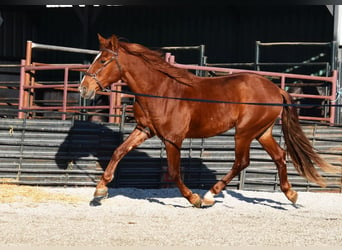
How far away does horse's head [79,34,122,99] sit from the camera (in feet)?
26.8

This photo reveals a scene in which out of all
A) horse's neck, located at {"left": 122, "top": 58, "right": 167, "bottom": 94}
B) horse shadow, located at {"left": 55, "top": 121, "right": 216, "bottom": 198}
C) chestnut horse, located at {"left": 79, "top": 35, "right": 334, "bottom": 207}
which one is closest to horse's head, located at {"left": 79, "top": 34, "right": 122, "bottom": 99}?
chestnut horse, located at {"left": 79, "top": 35, "right": 334, "bottom": 207}

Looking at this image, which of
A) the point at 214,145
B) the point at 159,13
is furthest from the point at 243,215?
the point at 159,13

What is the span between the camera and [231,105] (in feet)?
28.9

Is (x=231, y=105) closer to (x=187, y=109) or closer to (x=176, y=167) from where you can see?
(x=187, y=109)

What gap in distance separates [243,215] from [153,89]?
6.18 ft

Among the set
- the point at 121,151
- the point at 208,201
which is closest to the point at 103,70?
the point at 121,151

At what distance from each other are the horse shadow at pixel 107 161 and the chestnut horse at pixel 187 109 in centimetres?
151

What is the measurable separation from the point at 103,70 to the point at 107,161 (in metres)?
2.46

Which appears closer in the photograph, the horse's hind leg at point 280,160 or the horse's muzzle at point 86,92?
the horse's muzzle at point 86,92

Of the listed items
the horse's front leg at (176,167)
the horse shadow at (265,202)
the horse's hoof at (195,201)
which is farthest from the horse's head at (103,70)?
the horse shadow at (265,202)

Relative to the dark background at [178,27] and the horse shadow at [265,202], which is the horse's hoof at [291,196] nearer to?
the horse shadow at [265,202]

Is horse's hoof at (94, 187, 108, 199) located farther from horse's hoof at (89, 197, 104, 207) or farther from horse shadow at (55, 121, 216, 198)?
horse shadow at (55, 121, 216, 198)

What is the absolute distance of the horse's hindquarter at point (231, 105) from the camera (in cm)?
866

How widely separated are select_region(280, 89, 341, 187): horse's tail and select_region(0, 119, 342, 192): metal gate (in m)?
1.55
